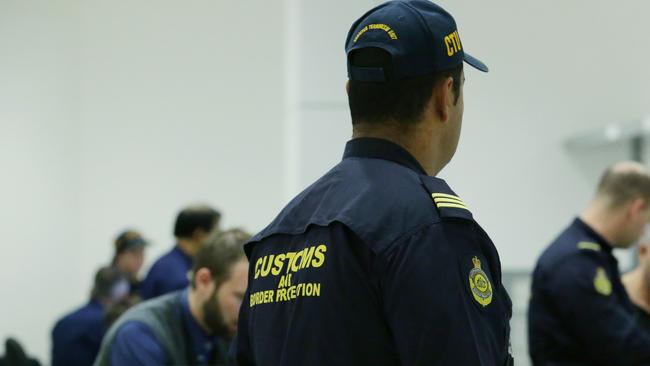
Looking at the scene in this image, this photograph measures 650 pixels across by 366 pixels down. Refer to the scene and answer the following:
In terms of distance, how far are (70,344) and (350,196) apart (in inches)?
149

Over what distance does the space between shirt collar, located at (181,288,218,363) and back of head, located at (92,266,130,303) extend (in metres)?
2.45

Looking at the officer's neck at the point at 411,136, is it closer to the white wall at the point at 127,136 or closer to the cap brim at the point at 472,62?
the cap brim at the point at 472,62

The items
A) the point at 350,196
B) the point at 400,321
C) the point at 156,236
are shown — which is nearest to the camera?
the point at 400,321

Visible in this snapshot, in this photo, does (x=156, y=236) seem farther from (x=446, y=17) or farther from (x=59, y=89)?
(x=446, y=17)

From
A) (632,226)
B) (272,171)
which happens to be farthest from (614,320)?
(272,171)

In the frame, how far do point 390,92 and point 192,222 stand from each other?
330 cm

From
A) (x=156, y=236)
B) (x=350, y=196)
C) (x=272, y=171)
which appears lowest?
(x=156, y=236)

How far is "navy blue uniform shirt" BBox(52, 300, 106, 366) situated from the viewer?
464 centimetres

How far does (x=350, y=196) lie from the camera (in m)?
1.23

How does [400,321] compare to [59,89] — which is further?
[59,89]

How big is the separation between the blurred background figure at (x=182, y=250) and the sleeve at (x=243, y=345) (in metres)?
2.93

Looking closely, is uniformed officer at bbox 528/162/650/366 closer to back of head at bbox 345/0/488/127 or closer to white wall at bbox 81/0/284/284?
back of head at bbox 345/0/488/127

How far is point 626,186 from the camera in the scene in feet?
9.81

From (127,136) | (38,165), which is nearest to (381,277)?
(127,136)
